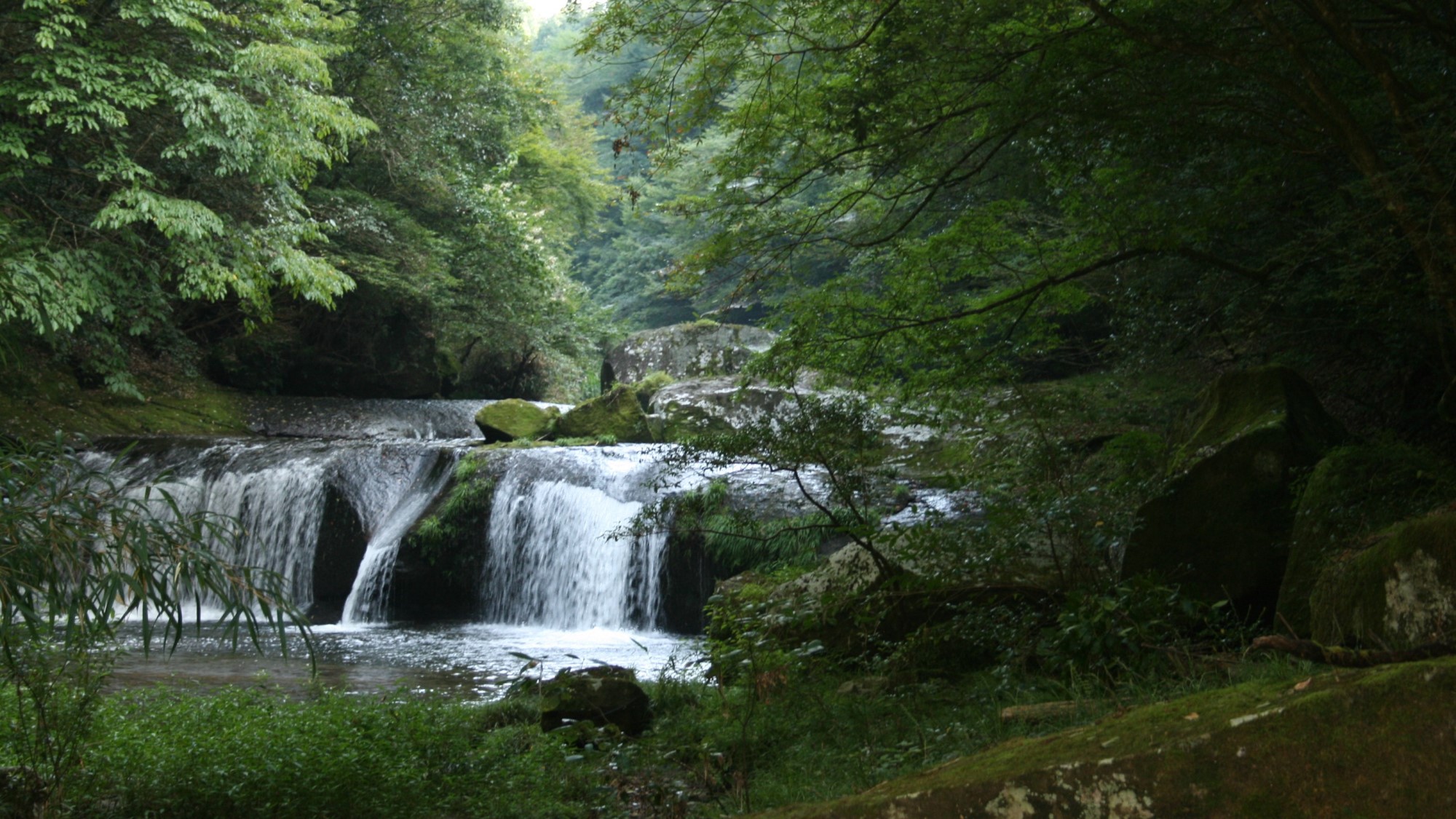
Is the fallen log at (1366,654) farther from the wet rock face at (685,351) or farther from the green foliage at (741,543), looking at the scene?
the wet rock face at (685,351)

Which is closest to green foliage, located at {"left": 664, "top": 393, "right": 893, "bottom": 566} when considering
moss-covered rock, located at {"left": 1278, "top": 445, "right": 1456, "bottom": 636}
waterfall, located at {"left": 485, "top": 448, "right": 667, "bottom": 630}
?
moss-covered rock, located at {"left": 1278, "top": 445, "right": 1456, "bottom": 636}

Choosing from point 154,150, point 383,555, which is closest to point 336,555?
point 383,555

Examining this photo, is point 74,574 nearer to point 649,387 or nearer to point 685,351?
point 649,387

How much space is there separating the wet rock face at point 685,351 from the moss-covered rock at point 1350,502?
512 inches

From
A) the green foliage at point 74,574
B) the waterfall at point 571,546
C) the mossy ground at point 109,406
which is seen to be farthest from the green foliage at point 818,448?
the mossy ground at point 109,406

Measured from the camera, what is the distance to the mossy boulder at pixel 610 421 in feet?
49.9

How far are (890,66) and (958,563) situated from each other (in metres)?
2.83

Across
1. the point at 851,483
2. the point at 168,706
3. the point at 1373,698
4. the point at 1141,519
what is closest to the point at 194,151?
the point at 168,706

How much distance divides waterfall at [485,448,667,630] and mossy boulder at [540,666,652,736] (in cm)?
501

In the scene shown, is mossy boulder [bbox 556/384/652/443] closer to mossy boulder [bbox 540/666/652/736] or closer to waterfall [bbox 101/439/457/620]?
waterfall [bbox 101/439/457/620]

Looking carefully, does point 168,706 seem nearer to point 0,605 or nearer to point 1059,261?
point 0,605

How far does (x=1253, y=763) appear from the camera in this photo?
62.7 inches

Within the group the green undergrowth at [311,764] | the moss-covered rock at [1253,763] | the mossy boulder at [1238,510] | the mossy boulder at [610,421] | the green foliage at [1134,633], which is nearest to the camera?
the moss-covered rock at [1253,763]

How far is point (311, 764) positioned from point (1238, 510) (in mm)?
4667
